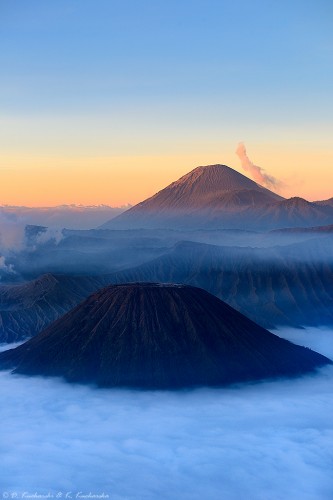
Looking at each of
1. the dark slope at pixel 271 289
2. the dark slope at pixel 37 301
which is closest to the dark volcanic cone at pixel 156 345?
the dark slope at pixel 37 301

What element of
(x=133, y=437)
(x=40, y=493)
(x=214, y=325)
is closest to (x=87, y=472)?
(x=40, y=493)

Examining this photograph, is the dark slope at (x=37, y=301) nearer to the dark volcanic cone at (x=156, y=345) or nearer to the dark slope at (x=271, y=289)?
the dark slope at (x=271, y=289)

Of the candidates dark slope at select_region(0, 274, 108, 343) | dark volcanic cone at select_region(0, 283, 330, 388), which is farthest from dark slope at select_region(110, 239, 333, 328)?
dark volcanic cone at select_region(0, 283, 330, 388)

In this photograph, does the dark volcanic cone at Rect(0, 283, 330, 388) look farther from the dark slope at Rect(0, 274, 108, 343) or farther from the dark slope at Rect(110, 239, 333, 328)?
the dark slope at Rect(110, 239, 333, 328)

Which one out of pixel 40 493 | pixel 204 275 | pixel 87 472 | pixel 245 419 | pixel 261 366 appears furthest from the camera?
pixel 204 275

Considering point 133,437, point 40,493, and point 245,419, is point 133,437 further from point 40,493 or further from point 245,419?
point 40,493

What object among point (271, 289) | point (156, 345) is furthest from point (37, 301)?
point (156, 345)

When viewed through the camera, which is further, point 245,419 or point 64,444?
point 245,419
